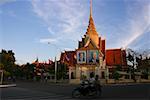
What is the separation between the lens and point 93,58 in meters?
65.0

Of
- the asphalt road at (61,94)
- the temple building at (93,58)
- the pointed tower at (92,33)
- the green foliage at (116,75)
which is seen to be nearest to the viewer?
the asphalt road at (61,94)

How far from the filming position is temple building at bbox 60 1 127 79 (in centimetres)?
6488

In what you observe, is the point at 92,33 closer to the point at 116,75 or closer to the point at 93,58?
the point at 93,58

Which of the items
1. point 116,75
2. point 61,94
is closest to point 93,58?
point 116,75

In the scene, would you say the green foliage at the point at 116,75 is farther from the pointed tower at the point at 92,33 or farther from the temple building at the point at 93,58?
the pointed tower at the point at 92,33

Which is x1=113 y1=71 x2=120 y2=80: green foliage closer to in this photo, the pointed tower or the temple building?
the temple building

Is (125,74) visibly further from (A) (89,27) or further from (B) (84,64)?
(A) (89,27)

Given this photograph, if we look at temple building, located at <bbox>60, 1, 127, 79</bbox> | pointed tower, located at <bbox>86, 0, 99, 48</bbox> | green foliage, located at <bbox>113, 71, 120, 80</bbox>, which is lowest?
green foliage, located at <bbox>113, 71, 120, 80</bbox>

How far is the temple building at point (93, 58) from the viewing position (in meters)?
64.9

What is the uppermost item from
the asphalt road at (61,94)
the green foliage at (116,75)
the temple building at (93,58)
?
the temple building at (93,58)

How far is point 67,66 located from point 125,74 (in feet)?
48.0

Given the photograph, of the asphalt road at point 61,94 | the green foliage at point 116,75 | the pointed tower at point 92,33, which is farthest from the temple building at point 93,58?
the asphalt road at point 61,94

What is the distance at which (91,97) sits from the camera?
17.1m

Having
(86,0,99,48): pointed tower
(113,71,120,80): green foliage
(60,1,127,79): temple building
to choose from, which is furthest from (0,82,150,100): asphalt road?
(86,0,99,48): pointed tower
